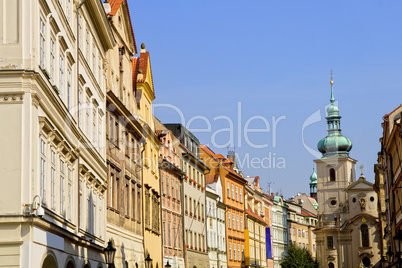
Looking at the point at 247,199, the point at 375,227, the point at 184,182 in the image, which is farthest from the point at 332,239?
the point at 184,182

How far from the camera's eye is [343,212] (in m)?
150

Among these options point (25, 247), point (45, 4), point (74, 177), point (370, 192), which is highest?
point (370, 192)

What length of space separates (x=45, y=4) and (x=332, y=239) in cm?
13170

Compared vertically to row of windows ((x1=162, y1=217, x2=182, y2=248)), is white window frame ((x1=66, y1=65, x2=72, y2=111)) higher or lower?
higher

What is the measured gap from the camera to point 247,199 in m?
101

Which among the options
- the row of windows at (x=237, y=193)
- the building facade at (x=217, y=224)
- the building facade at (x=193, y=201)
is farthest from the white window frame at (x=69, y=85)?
the row of windows at (x=237, y=193)

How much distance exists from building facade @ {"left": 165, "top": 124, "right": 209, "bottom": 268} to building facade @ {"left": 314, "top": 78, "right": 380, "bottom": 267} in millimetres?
74302

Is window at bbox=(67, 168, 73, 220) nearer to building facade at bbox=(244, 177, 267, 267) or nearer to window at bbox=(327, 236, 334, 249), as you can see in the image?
building facade at bbox=(244, 177, 267, 267)

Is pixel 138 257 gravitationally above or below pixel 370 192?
below

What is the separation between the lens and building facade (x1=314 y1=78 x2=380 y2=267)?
143 metres

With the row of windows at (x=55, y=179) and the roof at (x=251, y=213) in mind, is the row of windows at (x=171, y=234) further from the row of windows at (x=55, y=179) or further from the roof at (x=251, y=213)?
the roof at (x=251, y=213)

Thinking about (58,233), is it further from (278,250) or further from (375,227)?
(375,227)

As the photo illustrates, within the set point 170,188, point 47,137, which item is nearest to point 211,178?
point 170,188

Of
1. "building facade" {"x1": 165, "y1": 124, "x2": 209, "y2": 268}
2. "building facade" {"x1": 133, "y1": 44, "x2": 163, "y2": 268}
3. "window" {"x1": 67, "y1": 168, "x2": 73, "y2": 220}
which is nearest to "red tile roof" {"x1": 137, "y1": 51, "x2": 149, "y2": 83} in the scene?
"building facade" {"x1": 133, "y1": 44, "x2": 163, "y2": 268}
